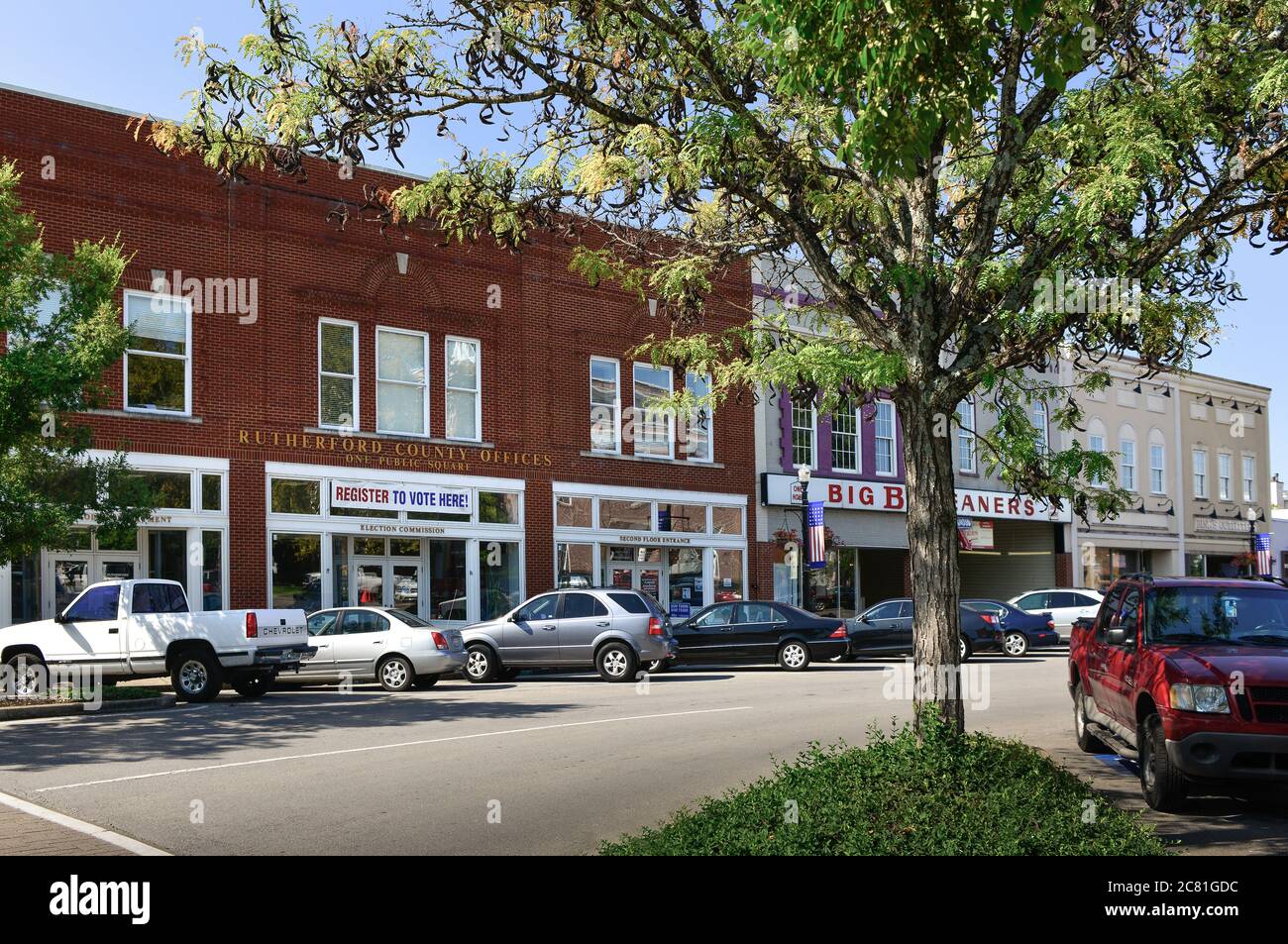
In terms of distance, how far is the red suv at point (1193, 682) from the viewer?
9.27 metres

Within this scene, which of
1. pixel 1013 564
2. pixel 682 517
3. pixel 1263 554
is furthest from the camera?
pixel 1263 554

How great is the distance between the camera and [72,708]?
17.3 meters

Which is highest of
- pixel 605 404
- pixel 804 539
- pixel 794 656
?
pixel 605 404

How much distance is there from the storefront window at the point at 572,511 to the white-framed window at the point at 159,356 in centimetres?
894

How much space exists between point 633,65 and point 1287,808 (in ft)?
25.0

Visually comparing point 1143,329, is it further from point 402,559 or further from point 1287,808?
point 402,559

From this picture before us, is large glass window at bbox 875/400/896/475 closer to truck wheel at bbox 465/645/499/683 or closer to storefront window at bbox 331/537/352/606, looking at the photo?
storefront window at bbox 331/537/352/606

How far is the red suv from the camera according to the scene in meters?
9.27

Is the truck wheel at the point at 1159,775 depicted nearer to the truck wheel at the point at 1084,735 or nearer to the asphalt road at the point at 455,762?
the asphalt road at the point at 455,762

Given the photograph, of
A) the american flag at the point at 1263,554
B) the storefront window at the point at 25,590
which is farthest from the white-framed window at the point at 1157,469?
the storefront window at the point at 25,590

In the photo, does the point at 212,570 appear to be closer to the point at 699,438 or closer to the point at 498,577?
the point at 498,577

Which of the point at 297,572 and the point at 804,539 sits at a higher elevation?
the point at 804,539

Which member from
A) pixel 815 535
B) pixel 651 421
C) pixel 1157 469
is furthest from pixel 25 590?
pixel 1157 469

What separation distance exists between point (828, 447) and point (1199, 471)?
22.8m
